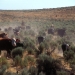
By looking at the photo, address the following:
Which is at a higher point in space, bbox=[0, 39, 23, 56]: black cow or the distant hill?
the distant hill

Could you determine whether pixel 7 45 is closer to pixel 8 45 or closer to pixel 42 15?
pixel 8 45

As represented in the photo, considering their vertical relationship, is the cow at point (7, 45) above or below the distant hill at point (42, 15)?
below

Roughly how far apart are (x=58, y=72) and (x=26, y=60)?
3.15 meters

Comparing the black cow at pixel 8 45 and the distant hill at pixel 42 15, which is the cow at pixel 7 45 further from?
the distant hill at pixel 42 15

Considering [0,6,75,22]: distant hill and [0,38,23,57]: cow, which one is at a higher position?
[0,6,75,22]: distant hill

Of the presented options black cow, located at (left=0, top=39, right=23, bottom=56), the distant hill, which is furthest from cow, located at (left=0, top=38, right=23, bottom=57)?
the distant hill

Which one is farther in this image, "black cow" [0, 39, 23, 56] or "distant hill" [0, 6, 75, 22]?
"distant hill" [0, 6, 75, 22]

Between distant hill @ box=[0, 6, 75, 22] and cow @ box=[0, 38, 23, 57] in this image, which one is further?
distant hill @ box=[0, 6, 75, 22]

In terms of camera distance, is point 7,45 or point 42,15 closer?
point 7,45

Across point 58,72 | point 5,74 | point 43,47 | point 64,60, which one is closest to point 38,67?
point 58,72

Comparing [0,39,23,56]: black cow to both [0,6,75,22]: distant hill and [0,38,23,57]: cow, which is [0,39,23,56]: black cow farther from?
[0,6,75,22]: distant hill

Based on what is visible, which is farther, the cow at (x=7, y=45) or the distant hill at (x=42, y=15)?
the distant hill at (x=42, y=15)

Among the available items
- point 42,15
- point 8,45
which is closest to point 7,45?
point 8,45

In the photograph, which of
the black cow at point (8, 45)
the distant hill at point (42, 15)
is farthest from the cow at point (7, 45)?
the distant hill at point (42, 15)
